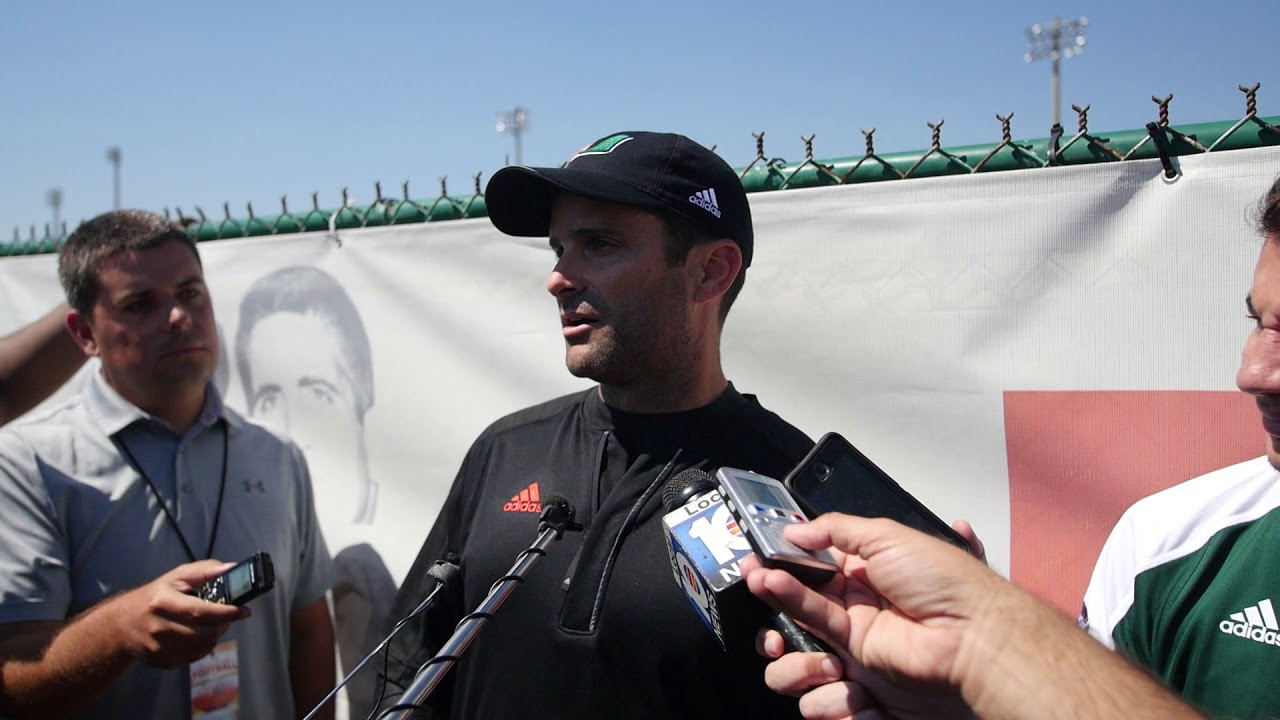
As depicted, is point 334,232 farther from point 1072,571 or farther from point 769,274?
point 1072,571

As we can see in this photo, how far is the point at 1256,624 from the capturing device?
148cm

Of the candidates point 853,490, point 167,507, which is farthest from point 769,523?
point 167,507

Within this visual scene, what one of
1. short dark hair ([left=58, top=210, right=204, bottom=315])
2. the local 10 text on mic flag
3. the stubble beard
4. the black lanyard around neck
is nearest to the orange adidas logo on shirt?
the stubble beard

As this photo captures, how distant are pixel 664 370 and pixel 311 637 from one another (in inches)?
65.2

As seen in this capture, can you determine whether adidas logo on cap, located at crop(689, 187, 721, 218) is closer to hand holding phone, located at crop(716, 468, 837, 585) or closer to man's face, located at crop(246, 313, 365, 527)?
hand holding phone, located at crop(716, 468, 837, 585)

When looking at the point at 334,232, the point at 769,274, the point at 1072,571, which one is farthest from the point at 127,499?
the point at 1072,571

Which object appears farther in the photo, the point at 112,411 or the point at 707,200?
the point at 112,411

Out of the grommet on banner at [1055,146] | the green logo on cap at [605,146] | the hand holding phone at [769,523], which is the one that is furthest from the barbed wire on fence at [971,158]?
the hand holding phone at [769,523]

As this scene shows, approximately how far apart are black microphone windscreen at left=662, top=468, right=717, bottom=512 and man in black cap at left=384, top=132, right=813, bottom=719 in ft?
0.90

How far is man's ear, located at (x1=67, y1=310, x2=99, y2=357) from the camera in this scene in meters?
2.79

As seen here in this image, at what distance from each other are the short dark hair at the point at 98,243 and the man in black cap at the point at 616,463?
1246 millimetres

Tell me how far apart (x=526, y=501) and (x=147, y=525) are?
4.08 ft

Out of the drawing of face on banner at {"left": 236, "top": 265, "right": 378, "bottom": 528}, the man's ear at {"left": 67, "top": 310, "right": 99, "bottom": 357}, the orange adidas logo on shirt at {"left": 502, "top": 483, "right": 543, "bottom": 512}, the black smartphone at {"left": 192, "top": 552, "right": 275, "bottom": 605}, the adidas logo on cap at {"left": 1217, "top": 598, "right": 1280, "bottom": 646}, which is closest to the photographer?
the adidas logo on cap at {"left": 1217, "top": 598, "right": 1280, "bottom": 646}

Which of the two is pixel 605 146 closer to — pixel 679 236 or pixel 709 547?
pixel 679 236
